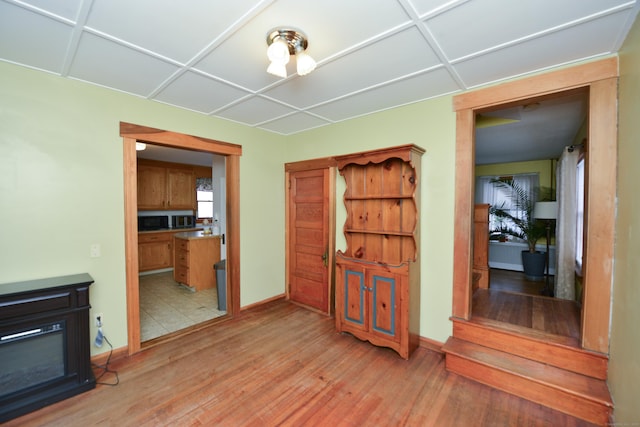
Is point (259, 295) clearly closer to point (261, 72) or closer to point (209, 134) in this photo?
point (209, 134)

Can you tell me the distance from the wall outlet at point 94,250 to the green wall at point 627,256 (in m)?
3.95

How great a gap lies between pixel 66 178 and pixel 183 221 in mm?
4277

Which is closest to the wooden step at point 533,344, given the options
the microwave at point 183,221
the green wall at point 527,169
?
the green wall at point 527,169

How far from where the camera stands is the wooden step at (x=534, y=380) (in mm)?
1773

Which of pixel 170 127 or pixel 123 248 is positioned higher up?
pixel 170 127

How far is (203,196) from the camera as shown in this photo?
685cm

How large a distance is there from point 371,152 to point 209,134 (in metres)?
2.00

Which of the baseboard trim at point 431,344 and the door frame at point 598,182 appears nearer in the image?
the door frame at point 598,182

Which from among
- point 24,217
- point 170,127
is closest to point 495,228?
point 170,127

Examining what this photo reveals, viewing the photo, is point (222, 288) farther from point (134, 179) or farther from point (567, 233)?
point (567, 233)

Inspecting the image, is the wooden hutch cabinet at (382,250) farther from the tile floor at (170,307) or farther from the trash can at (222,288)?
the tile floor at (170,307)

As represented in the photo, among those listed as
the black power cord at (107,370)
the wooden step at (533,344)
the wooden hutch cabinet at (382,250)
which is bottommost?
the black power cord at (107,370)

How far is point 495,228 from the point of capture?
5.93 m

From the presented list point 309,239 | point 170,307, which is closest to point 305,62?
point 309,239
